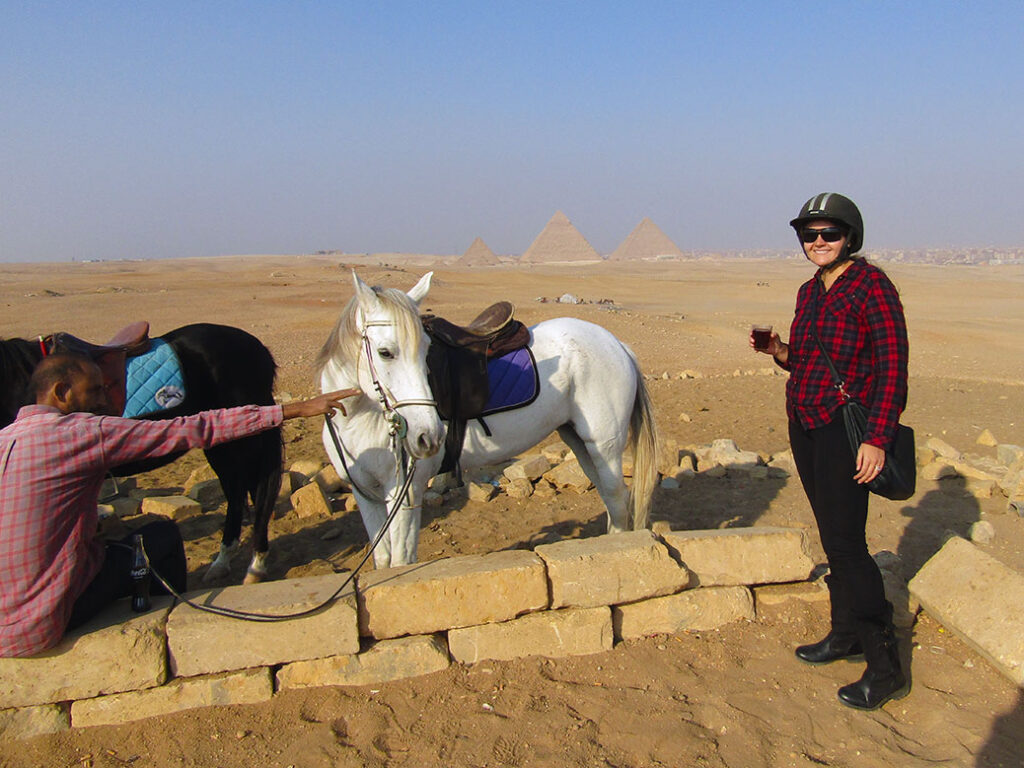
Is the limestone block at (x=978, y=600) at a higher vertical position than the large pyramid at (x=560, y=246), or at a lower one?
lower

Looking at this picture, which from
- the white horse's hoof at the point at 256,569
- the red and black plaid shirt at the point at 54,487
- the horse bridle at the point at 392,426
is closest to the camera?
the red and black plaid shirt at the point at 54,487

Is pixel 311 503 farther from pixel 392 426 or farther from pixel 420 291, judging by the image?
pixel 392 426

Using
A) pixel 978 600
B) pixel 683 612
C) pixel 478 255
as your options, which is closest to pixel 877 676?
pixel 978 600

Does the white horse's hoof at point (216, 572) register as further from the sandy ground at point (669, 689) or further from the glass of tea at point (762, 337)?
the glass of tea at point (762, 337)

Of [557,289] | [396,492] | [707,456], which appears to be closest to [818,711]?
[396,492]

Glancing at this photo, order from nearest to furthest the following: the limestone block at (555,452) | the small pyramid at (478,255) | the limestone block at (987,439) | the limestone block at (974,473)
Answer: the limestone block at (974,473)
the limestone block at (555,452)
the limestone block at (987,439)
the small pyramid at (478,255)

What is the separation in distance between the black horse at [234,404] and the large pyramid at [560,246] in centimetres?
11334

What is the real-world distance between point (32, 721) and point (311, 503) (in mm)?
2828

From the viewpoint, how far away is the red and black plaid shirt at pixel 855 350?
2.70m

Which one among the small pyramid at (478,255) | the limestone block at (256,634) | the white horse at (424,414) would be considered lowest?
the limestone block at (256,634)

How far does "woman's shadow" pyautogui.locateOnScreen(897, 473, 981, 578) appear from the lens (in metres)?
4.56

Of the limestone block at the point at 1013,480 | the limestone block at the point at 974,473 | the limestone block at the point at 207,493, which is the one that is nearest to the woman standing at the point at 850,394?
the limestone block at the point at 1013,480

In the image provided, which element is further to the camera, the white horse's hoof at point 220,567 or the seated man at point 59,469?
the white horse's hoof at point 220,567

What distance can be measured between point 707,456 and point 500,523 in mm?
2304
